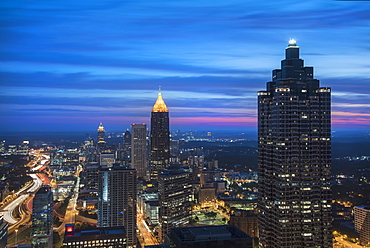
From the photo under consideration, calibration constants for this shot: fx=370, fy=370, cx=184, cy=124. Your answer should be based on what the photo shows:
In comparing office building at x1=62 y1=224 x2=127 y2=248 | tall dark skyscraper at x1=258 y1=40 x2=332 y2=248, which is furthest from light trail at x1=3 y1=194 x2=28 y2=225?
tall dark skyscraper at x1=258 y1=40 x2=332 y2=248

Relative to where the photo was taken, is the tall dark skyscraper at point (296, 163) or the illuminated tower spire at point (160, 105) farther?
the illuminated tower spire at point (160, 105)

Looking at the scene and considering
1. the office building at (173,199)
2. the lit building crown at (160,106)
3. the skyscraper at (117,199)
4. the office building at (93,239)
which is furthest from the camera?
the lit building crown at (160,106)

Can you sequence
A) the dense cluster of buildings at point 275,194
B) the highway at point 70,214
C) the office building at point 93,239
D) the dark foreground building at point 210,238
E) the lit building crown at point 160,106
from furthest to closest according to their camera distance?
the lit building crown at point 160,106, the highway at point 70,214, the office building at point 93,239, the dense cluster of buildings at point 275,194, the dark foreground building at point 210,238

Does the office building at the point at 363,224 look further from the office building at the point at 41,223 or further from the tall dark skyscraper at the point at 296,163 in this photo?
the office building at the point at 41,223

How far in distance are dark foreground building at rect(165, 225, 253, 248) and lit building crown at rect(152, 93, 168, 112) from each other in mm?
36536

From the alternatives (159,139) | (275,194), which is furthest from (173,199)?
(159,139)

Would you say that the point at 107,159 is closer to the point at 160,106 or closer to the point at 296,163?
the point at 160,106

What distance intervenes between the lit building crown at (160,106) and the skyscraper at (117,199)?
22597 mm

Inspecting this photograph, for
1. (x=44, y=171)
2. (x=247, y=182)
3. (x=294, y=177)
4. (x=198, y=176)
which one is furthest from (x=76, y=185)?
(x=294, y=177)

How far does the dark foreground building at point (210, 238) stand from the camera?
10.3m

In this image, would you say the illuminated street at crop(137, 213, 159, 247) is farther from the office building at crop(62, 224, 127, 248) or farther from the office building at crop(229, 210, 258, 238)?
the office building at crop(229, 210, 258, 238)

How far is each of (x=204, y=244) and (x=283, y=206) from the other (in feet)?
14.1

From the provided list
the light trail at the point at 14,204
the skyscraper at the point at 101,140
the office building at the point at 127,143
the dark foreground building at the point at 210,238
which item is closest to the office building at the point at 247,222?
the dark foreground building at the point at 210,238

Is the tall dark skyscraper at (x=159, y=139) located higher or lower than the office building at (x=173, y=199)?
higher
